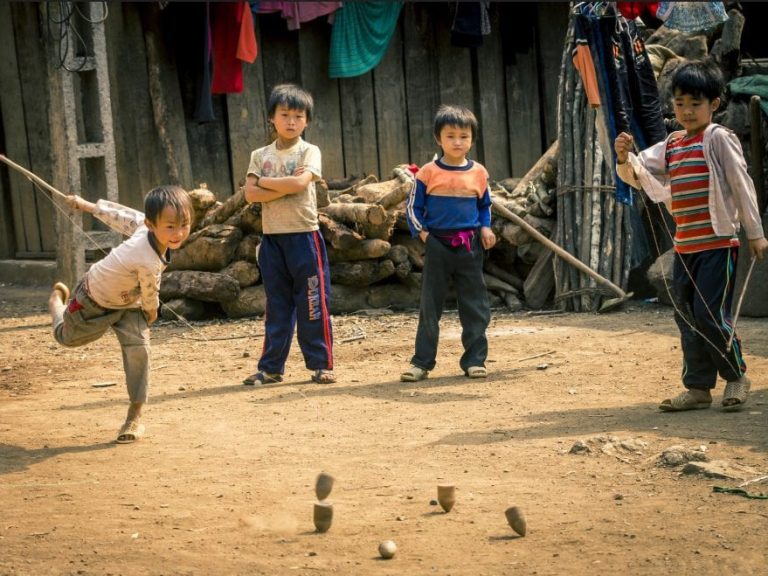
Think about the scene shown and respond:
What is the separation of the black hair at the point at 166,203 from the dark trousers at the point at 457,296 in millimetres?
2094

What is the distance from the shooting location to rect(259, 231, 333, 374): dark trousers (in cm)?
734

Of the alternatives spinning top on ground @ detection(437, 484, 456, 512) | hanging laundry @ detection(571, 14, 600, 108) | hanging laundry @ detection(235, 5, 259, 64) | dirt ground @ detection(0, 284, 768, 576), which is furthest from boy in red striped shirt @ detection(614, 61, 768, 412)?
hanging laundry @ detection(235, 5, 259, 64)

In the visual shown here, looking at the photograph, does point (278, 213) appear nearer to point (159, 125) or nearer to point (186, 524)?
point (186, 524)

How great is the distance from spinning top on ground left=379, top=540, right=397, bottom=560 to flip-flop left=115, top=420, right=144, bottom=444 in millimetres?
2351

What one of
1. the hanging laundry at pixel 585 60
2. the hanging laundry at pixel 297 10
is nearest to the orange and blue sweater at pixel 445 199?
the hanging laundry at pixel 585 60

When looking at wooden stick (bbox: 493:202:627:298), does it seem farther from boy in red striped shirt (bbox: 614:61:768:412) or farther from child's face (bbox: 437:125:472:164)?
boy in red striped shirt (bbox: 614:61:768:412)

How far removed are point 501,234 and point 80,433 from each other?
532 centimetres

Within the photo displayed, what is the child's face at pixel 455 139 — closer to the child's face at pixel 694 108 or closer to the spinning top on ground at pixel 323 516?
the child's face at pixel 694 108

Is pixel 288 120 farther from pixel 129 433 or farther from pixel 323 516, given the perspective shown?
pixel 323 516

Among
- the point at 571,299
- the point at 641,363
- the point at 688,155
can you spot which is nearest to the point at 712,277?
the point at 688,155

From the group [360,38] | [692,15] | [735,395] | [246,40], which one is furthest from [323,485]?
[360,38]

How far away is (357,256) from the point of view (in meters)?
10.4

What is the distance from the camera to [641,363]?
306 inches

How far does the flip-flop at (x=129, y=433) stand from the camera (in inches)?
235
